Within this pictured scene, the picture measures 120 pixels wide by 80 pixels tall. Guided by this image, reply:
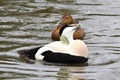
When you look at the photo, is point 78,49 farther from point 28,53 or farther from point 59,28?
point 59,28

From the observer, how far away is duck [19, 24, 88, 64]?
12.2 m

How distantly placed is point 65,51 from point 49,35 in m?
3.44

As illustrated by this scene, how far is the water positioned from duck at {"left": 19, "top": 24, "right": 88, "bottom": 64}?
14cm

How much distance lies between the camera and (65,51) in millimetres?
12219

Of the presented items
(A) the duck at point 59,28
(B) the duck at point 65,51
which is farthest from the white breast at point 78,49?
(A) the duck at point 59,28

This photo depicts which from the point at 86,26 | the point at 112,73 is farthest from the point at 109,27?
the point at 112,73

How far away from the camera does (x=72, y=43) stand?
12.5 metres

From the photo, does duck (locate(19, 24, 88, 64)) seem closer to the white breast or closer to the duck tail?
the white breast

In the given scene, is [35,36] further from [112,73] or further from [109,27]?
[112,73]

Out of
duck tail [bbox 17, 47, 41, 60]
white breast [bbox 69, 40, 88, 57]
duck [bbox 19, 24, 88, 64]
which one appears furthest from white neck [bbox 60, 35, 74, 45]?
duck tail [bbox 17, 47, 41, 60]

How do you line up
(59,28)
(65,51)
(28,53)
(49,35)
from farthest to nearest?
(49,35)
(59,28)
(28,53)
(65,51)

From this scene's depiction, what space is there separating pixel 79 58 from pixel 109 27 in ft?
14.1

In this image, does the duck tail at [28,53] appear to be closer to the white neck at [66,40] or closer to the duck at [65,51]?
the duck at [65,51]

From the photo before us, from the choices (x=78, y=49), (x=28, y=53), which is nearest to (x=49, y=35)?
(x=28, y=53)
